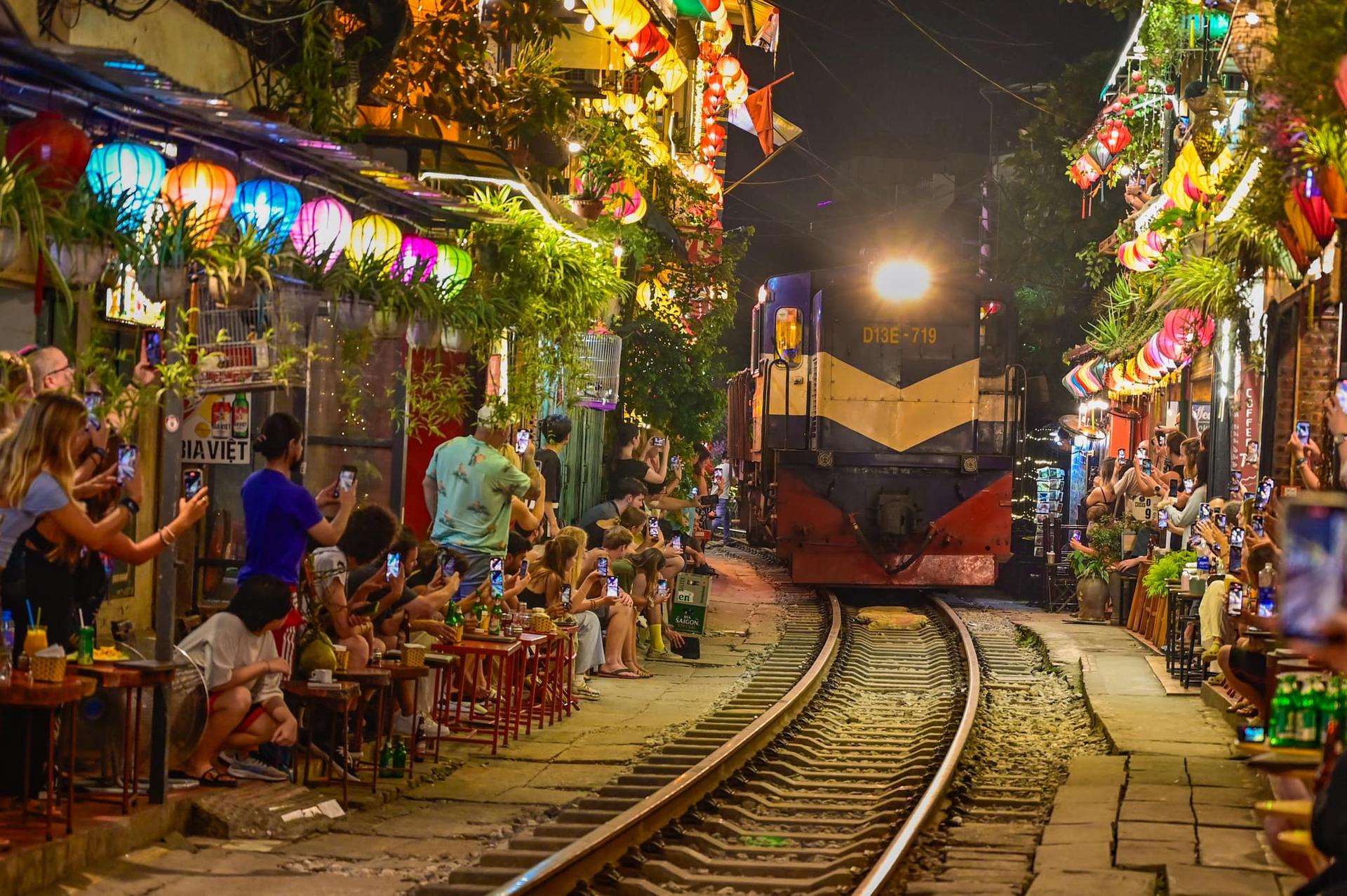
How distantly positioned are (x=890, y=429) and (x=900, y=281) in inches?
70.9

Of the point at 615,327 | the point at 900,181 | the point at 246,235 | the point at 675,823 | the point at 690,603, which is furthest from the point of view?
the point at 900,181

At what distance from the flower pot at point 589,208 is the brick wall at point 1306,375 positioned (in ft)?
19.1

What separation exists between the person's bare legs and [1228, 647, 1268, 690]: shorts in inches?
214

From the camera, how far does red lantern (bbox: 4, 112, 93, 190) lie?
6.74 m

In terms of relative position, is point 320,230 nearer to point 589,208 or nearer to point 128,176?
point 128,176

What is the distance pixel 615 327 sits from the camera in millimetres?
19609

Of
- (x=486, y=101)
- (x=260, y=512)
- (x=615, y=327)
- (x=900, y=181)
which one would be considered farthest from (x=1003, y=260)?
(x=260, y=512)

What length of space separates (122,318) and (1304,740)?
6666mm

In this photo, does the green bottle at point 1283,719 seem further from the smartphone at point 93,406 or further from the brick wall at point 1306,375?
the brick wall at point 1306,375

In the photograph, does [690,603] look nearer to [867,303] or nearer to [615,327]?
[615,327]

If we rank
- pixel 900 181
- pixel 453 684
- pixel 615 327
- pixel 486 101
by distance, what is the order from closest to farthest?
pixel 453 684, pixel 486 101, pixel 615 327, pixel 900 181

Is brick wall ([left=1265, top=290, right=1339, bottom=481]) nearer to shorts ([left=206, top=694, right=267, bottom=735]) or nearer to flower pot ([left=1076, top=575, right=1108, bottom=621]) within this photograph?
flower pot ([left=1076, top=575, right=1108, bottom=621])

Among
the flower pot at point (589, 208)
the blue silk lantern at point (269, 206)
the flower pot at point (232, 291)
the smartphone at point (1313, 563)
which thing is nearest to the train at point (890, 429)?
the flower pot at point (589, 208)

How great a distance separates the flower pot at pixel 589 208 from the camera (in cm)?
1527
